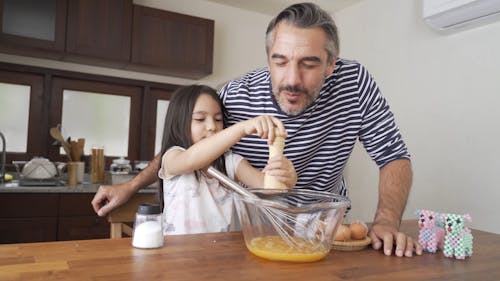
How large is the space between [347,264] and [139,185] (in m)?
0.65

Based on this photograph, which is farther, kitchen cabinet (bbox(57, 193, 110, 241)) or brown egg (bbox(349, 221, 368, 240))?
kitchen cabinet (bbox(57, 193, 110, 241))

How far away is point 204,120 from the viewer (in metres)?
1.19

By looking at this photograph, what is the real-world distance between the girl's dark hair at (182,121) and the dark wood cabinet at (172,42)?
1545 mm

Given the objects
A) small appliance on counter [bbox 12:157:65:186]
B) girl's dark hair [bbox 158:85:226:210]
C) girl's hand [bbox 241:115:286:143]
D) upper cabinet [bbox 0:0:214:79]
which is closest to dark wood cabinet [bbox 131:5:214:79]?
upper cabinet [bbox 0:0:214:79]

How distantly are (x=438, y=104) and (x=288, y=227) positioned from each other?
2.00m

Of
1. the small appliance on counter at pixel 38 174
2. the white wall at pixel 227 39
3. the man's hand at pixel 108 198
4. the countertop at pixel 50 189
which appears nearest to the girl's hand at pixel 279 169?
the man's hand at pixel 108 198

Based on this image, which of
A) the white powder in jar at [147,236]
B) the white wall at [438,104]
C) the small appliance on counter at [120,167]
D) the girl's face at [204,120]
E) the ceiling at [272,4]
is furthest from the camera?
the ceiling at [272,4]

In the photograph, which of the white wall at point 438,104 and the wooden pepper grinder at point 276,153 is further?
the white wall at point 438,104

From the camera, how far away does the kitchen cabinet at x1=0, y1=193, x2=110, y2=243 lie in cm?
203

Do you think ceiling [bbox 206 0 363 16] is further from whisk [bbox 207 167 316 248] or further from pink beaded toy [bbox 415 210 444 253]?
whisk [bbox 207 167 316 248]

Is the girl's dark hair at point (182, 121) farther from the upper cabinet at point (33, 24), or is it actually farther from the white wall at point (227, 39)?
the white wall at point (227, 39)

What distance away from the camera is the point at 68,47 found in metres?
2.42

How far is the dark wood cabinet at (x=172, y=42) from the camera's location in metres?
2.64

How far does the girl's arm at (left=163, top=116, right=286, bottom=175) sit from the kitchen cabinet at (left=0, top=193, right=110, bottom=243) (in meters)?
1.30
